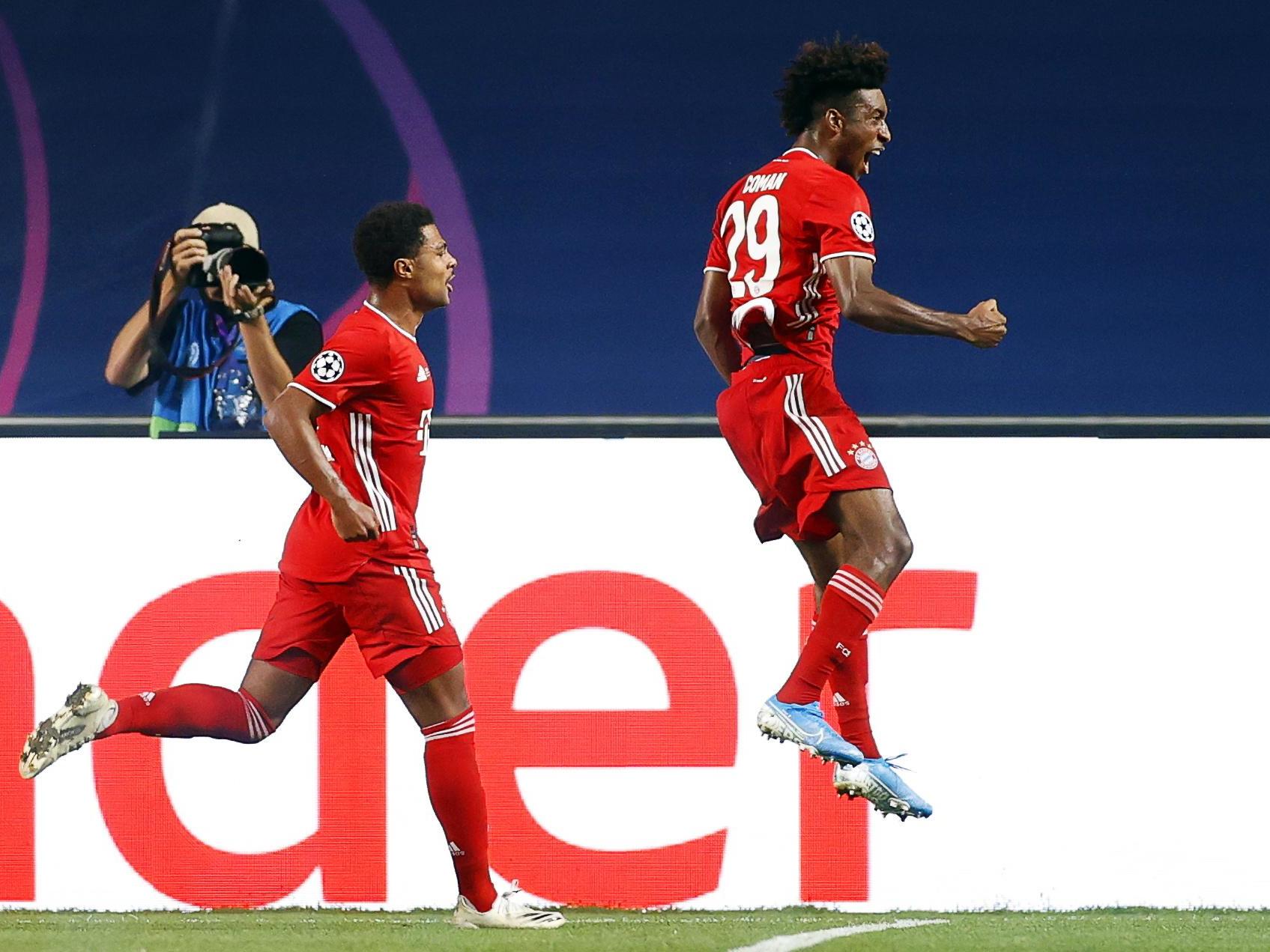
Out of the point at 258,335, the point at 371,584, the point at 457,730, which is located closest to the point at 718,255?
the point at 371,584

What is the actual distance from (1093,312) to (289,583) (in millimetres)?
3352

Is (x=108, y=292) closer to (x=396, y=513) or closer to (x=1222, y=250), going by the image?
(x=396, y=513)


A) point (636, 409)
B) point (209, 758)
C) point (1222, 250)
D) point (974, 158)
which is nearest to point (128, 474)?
point (209, 758)

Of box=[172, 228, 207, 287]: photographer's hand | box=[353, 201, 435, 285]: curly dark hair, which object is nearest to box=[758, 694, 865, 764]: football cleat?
box=[353, 201, 435, 285]: curly dark hair

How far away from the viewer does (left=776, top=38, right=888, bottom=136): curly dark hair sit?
496cm

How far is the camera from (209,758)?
5.71 meters

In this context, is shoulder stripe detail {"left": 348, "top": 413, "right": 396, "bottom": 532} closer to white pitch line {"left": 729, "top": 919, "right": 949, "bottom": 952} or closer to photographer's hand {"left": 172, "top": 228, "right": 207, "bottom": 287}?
white pitch line {"left": 729, "top": 919, "right": 949, "bottom": 952}

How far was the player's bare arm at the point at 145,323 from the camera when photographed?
665 centimetres

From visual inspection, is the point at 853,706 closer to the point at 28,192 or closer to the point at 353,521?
the point at 353,521

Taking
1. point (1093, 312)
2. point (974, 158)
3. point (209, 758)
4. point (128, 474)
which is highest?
point (974, 158)

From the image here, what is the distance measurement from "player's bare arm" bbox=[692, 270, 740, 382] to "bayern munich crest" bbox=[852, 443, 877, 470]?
460mm

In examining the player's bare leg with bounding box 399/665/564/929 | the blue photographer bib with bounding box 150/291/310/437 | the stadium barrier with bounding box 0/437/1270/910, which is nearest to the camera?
the player's bare leg with bounding box 399/665/564/929

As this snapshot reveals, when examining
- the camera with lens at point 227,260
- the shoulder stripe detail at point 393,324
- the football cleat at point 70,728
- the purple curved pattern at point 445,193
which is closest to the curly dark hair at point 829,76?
the shoulder stripe detail at point 393,324

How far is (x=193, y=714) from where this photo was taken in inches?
197
